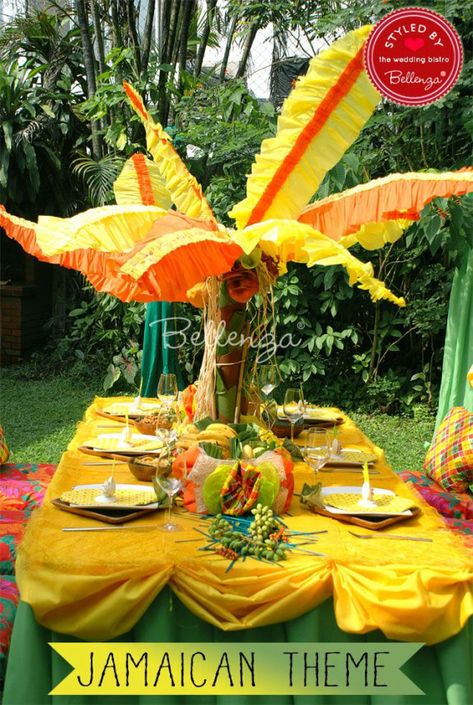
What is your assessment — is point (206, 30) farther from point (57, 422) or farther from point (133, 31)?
point (57, 422)

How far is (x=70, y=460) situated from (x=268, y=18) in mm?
6264

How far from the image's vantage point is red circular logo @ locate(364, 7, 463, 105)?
4480mm

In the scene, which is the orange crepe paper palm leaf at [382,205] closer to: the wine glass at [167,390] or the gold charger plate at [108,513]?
the wine glass at [167,390]

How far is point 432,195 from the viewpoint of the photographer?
9.16ft

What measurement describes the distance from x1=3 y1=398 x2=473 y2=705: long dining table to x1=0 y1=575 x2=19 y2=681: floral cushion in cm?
27

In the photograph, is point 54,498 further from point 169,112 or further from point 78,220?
point 169,112

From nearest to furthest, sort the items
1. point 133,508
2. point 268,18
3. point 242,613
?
1. point 242,613
2. point 133,508
3. point 268,18

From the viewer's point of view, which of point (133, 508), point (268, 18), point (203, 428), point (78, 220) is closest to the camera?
point (133, 508)

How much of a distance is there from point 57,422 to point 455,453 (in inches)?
160

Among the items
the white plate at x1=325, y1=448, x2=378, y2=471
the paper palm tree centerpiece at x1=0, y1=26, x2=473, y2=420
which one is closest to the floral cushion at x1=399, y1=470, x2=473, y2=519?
the white plate at x1=325, y1=448, x2=378, y2=471

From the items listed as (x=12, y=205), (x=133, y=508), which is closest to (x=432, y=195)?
(x=133, y=508)

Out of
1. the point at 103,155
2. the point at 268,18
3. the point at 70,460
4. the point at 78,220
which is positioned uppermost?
the point at 268,18

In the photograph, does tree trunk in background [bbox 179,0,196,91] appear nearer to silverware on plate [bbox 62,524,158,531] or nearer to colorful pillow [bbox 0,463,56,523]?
colorful pillow [bbox 0,463,56,523]

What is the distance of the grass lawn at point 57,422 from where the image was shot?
5938 millimetres
